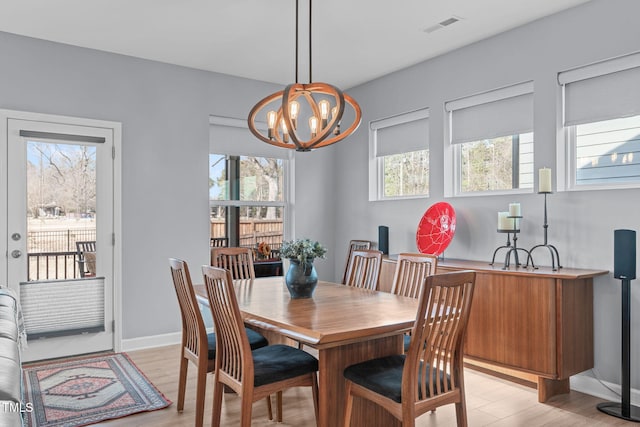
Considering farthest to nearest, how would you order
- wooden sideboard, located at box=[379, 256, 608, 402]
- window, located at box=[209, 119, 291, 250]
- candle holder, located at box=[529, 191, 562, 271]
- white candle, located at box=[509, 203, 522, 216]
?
window, located at box=[209, 119, 291, 250] < white candle, located at box=[509, 203, 522, 216] < candle holder, located at box=[529, 191, 562, 271] < wooden sideboard, located at box=[379, 256, 608, 402]

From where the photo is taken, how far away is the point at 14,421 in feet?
3.75

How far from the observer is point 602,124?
346cm

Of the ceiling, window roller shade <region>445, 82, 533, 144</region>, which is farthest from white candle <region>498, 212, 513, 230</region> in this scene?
the ceiling

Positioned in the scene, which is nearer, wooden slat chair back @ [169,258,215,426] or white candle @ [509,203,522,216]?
wooden slat chair back @ [169,258,215,426]

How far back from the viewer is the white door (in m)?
4.02

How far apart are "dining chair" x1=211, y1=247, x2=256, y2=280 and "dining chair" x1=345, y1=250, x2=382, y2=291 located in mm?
816

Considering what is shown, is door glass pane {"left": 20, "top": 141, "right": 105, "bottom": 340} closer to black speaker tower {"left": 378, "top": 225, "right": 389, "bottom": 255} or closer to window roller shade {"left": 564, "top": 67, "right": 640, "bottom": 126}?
black speaker tower {"left": 378, "top": 225, "right": 389, "bottom": 255}

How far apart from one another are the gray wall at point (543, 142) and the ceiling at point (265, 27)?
16 cm

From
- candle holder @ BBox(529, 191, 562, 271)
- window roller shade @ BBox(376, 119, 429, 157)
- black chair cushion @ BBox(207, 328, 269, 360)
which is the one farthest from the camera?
window roller shade @ BBox(376, 119, 429, 157)

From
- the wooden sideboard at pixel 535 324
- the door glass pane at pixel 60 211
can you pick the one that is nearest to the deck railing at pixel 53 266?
the door glass pane at pixel 60 211

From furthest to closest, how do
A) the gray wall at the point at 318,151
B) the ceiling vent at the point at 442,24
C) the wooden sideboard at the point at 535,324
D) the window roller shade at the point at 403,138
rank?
the window roller shade at the point at 403,138
the ceiling vent at the point at 442,24
the gray wall at the point at 318,151
the wooden sideboard at the point at 535,324

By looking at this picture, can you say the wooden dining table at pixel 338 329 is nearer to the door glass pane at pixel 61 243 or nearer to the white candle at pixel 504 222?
the white candle at pixel 504 222

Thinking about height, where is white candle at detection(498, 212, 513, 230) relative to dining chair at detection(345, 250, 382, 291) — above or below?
above

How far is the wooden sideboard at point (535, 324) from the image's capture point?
122 inches
